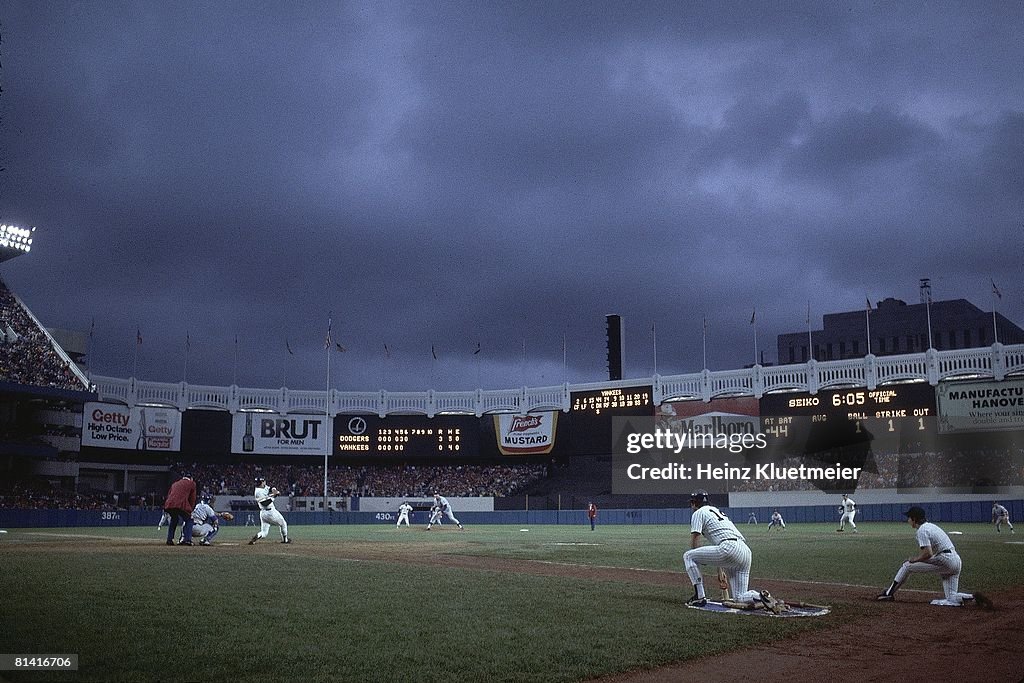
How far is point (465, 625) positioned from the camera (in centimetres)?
961

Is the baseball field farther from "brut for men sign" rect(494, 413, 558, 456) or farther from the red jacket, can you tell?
"brut for men sign" rect(494, 413, 558, 456)

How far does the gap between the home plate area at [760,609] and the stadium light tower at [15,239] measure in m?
56.0

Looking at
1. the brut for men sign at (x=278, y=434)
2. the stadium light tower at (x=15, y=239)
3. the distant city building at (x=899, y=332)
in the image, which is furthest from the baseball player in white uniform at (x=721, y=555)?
the distant city building at (x=899, y=332)

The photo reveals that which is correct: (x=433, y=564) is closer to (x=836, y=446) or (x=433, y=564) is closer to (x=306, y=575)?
(x=306, y=575)

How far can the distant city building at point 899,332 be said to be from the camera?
95375mm

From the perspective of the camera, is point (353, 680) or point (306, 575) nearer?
point (353, 680)

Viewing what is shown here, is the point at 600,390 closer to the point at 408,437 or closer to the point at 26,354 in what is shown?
the point at 408,437

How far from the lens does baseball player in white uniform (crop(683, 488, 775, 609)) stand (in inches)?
443

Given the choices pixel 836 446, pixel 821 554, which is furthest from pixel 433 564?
pixel 836 446

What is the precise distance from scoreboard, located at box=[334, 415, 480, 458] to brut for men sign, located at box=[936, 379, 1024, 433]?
120 feet

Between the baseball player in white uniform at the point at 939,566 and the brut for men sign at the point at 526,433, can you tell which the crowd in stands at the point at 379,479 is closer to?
the brut for men sign at the point at 526,433

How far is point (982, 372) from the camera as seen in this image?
5784 cm

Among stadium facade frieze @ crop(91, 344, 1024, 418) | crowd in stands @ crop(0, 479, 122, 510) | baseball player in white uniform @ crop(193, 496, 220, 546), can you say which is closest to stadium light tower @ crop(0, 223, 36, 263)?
stadium facade frieze @ crop(91, 344, 1024, 418)

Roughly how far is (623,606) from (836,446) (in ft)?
176
